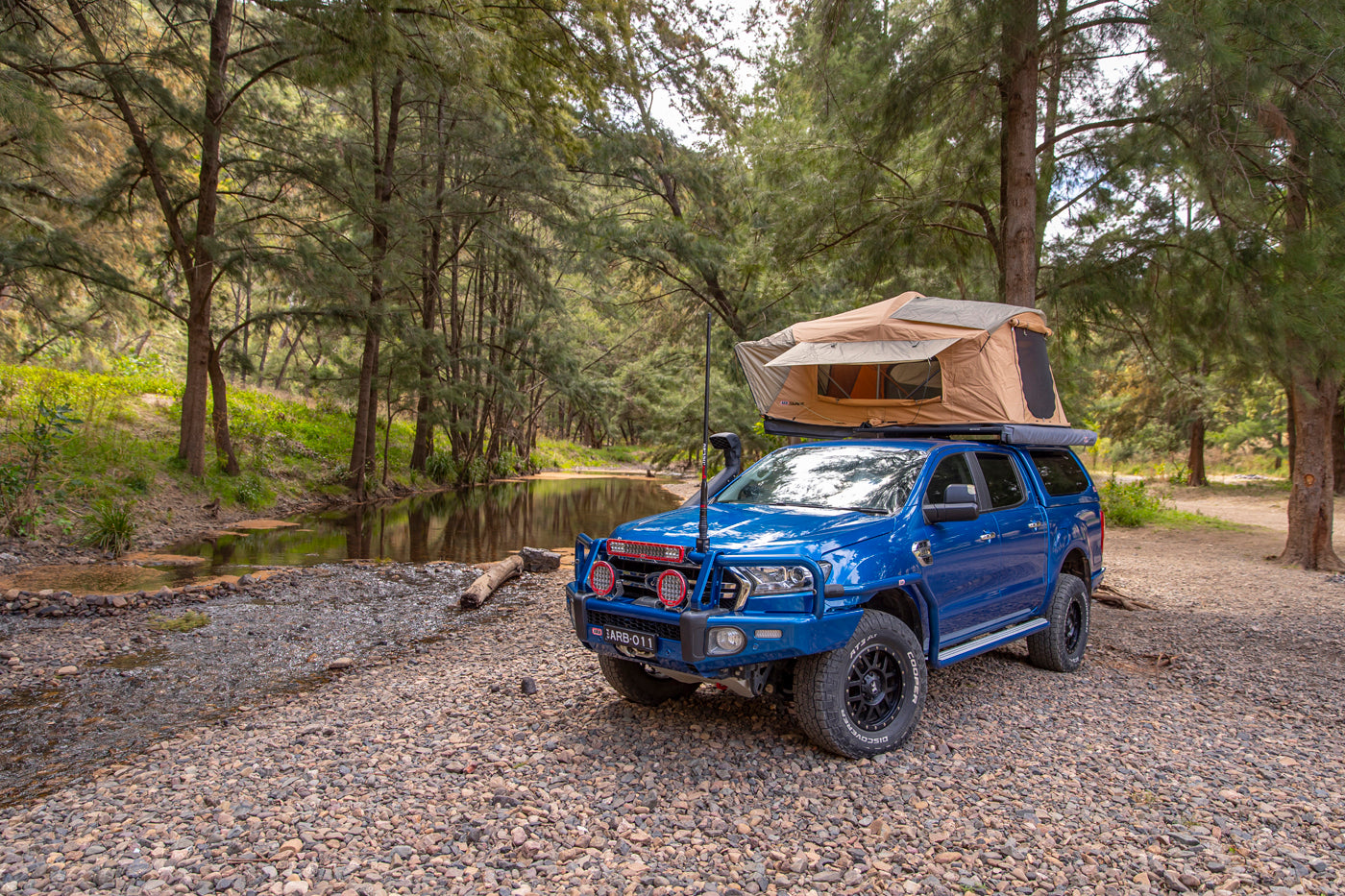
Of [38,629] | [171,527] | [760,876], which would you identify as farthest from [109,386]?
[760,876]

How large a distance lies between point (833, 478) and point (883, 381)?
Answer: 1.98 meters

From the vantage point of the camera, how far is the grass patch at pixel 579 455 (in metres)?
42.6

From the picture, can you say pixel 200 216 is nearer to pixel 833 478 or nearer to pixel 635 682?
pixel 635 682

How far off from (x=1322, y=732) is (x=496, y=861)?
17.2ft

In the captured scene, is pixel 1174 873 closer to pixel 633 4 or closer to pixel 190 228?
pixel 633 4

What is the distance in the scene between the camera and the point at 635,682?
4965 mm

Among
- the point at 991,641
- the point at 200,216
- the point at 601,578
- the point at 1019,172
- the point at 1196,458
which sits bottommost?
the point at 991,641

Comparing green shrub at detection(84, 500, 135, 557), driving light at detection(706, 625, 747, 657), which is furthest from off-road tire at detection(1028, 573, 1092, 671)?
green shrub at detection(84, 500, 135, 557)

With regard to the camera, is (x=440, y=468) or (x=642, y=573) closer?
(x=642, y=573)

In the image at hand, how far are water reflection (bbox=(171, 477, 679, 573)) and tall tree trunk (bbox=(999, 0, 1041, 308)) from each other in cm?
888

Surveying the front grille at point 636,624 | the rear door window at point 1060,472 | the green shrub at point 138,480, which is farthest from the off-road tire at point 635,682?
the green shrub at point 138,480

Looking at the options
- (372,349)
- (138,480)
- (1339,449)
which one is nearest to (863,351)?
(138,480)

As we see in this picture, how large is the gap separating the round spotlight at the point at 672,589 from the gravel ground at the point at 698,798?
0.93 metres

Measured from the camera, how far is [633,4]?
390 inches
